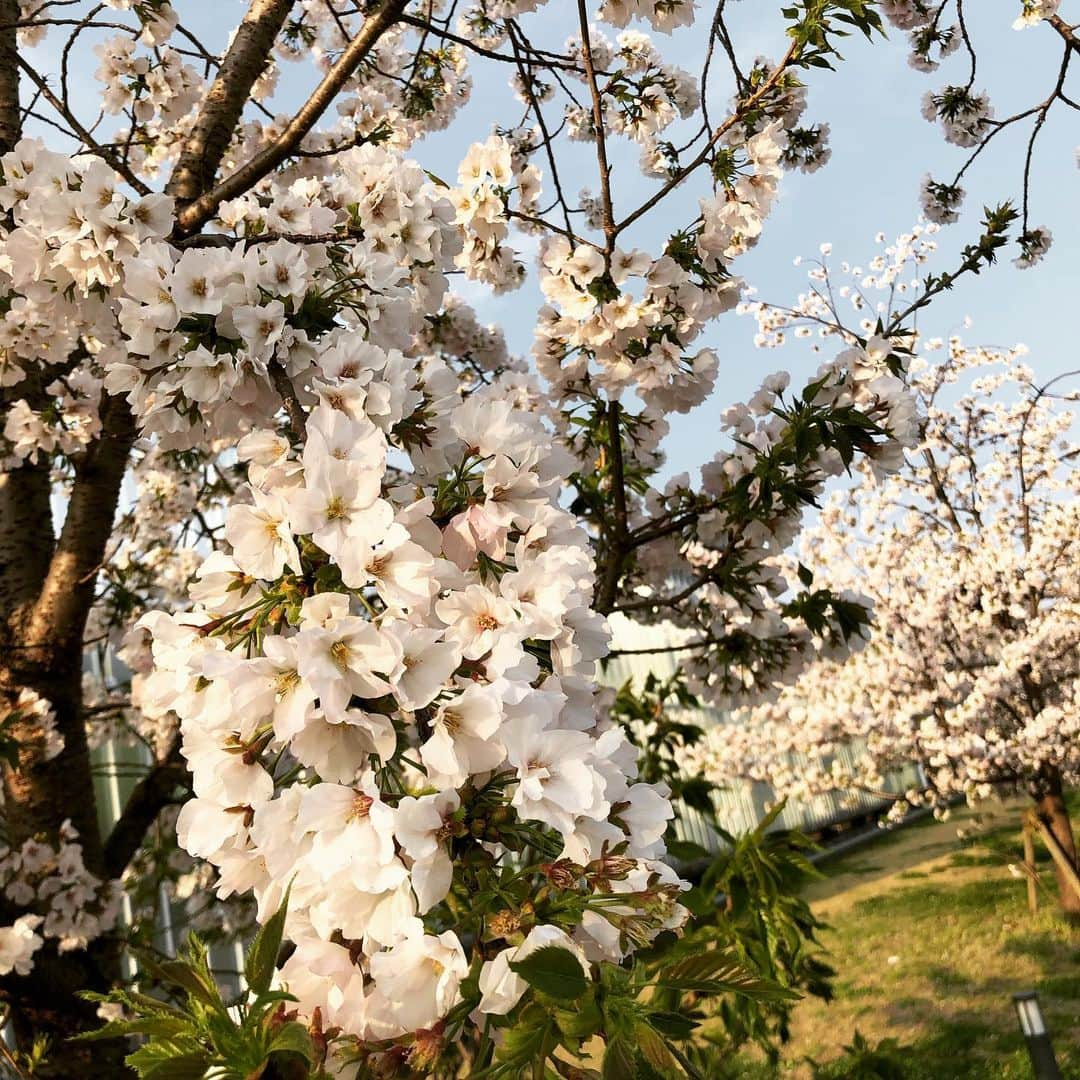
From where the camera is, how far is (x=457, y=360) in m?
4.45

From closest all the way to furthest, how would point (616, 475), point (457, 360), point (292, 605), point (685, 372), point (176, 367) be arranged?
point (292, 605), point (176, 367), point (685, 372), point (616, 475), point (457, 360)

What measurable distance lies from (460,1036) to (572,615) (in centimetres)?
44

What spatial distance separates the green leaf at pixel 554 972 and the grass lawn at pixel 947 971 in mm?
4897

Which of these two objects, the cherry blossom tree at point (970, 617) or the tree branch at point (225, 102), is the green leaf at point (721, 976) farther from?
the cherry blossom tree at point (970, 617)

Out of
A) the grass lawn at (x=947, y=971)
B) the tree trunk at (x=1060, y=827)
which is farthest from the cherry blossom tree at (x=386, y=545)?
the tree trunk at (x=1060, y=827)

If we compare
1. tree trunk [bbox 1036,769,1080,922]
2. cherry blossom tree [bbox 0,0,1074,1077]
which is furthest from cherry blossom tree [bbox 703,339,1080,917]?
cherry blossom tree [bbox 0,0,1074,1077]

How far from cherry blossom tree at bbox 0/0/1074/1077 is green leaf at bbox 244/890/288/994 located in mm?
41

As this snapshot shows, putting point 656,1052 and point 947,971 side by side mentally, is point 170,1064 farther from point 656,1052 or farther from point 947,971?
point 947,971

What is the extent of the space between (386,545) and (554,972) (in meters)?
0.45

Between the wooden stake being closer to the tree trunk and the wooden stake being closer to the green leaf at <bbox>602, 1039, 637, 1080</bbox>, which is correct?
the tree trunk

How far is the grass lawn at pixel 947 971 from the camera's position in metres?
5.25

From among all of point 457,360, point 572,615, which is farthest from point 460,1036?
point 457,360

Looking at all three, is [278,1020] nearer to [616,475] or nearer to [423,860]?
[423,860]

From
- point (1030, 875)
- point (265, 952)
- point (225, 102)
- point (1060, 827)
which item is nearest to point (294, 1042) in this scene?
point (265, 952)
